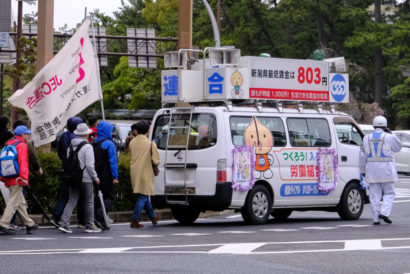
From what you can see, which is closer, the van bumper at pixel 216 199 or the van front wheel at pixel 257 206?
the van bumper at pixel 216 199

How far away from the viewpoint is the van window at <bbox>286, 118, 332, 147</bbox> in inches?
666

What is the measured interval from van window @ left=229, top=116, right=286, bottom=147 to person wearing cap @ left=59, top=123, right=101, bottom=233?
2397mm

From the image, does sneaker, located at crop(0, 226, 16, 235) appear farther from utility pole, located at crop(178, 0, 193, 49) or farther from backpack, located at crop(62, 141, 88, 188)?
utility pole, located at crop(178, 0, 193, 49)

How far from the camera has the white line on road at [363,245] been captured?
11.7 metres

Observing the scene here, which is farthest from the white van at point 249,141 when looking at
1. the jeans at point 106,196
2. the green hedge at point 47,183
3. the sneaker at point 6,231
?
the sneaker at point 6,231

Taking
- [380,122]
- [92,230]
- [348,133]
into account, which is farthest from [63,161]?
[348,133]

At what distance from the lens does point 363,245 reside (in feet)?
39.9

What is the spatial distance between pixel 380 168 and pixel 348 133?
64.6 inches

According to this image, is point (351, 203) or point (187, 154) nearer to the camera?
point (187, 154)

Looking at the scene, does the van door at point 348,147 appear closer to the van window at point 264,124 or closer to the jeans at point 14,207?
the van window at point 264,124

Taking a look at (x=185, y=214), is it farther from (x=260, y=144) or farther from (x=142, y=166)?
(x=260, y=144)

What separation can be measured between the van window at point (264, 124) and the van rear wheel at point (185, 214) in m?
1.70

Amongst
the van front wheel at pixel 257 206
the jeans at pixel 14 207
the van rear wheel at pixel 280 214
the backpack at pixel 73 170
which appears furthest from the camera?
the van rear wheel at pixel 280 214

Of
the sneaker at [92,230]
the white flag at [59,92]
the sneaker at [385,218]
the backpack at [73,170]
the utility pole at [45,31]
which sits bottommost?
the sneaker at [92,230]
